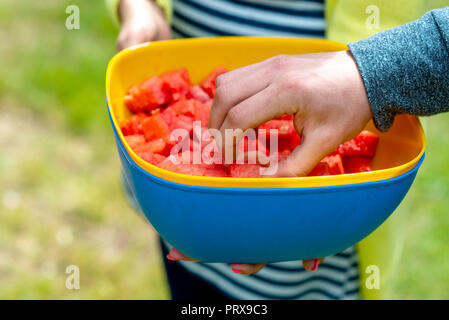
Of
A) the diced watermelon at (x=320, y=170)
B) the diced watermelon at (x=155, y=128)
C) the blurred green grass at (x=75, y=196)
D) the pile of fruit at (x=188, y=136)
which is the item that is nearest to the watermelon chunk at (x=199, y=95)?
the pile of fruit at (x=188, y=136)

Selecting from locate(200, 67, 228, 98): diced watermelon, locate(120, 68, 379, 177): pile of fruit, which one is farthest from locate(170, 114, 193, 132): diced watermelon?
locate(200, 67, 228, 98): diced watermelon

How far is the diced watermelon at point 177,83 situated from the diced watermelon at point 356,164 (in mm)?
363

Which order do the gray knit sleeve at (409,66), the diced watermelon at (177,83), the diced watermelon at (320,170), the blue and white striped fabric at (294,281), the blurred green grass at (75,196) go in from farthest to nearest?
the blurred green grass at (75,196), the blue and white striped fabric at (294,281), the diced watermelon at (177,83), the diced watermelon at (320,170), the gray knit sleeve at (409,66)

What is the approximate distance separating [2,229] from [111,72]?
1385 mm

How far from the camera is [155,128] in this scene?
0.99 meters

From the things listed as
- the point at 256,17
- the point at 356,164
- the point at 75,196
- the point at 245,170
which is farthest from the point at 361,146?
the point at 75,196

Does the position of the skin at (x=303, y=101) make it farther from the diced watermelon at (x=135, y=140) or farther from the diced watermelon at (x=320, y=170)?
the diced watermelon at (x=135, y=140)

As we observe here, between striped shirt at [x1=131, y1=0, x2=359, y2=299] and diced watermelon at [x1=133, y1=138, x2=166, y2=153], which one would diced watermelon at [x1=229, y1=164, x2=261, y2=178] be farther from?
striped shirt at [x1=131, y1=0, x2=359, y2=299]

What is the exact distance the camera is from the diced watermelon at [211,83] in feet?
3.60

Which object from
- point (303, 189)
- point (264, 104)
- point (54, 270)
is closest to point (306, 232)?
point (303, 189)

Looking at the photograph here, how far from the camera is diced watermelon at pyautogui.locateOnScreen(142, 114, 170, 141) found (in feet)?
3.22

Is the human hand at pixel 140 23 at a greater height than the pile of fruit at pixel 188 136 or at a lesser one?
greater

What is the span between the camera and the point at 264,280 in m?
1.23

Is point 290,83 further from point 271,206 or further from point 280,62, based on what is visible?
point 271,206
